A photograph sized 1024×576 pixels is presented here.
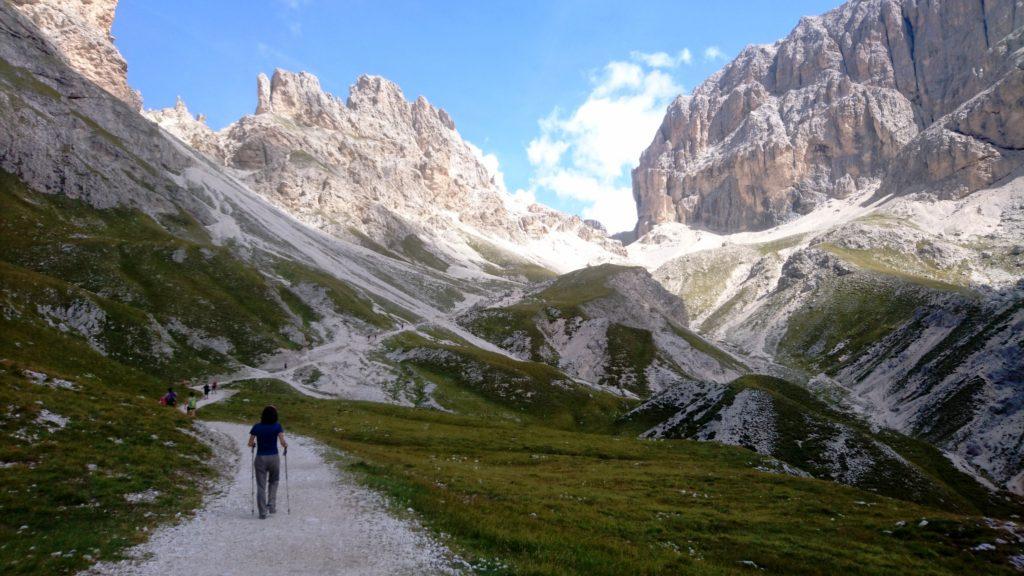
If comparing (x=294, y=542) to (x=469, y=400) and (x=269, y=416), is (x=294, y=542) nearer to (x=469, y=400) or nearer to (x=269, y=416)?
(x=269, y=416)

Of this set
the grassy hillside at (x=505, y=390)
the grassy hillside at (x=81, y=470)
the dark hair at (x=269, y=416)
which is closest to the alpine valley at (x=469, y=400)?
the grassy hillside at (x=81, y=470)

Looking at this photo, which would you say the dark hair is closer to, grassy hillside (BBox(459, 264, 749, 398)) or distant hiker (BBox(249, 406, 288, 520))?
distant hiker (BBox(249, 406, 288, 520))

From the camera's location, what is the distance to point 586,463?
43438mm

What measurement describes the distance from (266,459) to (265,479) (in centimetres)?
66

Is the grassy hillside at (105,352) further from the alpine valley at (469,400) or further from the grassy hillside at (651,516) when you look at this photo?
the grassy hillside at (651,516)

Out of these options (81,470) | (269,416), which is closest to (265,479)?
(269,416)

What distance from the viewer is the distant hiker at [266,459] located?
17.1 meters

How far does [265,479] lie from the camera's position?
687 inches

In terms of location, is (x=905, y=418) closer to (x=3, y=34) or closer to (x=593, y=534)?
(x=593, y=534)

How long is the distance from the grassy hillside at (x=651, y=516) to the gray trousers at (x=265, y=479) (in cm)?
430

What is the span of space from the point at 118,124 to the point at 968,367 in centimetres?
25216

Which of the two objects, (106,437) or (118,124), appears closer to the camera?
(106,437)

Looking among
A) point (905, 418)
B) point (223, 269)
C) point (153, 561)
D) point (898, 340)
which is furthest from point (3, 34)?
point (898, 340)

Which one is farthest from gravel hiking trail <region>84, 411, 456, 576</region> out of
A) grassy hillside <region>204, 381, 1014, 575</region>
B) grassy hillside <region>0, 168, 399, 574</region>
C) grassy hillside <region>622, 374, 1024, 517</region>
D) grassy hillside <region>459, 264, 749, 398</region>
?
grassy hillside <region>459, 264, 749, 398</region>
